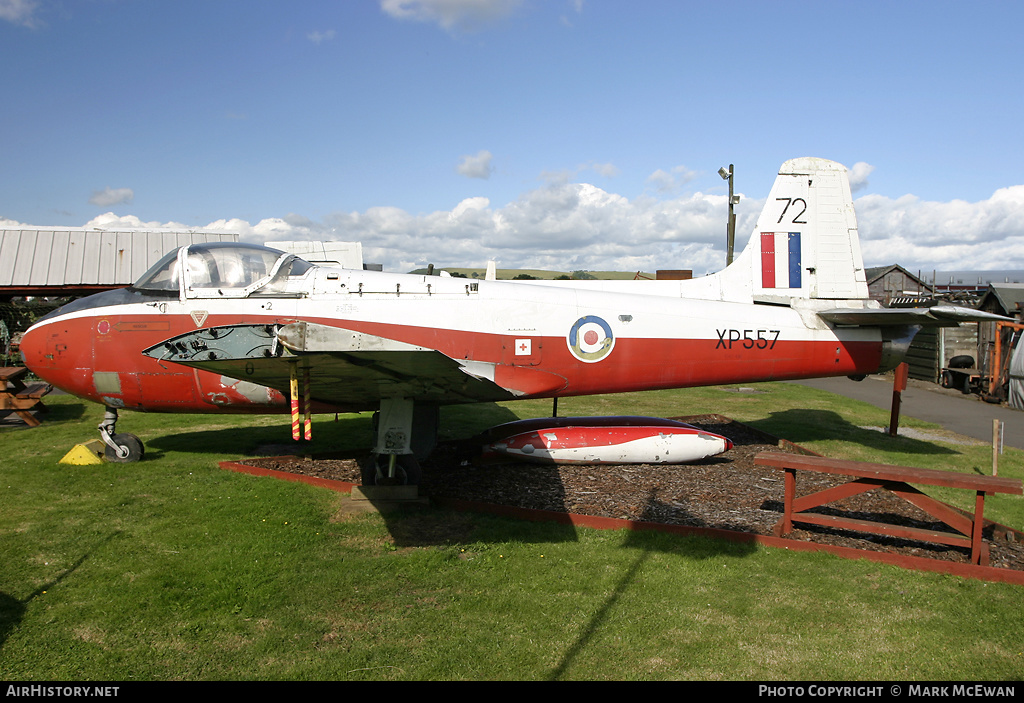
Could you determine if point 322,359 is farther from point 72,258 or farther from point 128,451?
point 72,258

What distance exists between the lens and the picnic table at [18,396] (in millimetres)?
10945

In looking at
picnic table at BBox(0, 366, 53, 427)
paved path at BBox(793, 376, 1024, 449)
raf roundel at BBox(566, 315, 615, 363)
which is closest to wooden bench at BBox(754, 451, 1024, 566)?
raf roundel at BBox(566, 315, 615, 363)

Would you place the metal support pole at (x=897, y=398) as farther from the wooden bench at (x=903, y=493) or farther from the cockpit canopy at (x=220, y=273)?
the cockpit canopy at (x=220, y=273)

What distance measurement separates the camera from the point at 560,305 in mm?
7805

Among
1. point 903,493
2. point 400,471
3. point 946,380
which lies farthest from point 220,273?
point 946,380

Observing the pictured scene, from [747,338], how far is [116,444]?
9422 millimetres

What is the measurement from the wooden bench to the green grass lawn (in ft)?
1.30

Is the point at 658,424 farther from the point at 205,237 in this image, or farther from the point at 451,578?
the point at 205,237

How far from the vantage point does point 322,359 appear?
5.11 m

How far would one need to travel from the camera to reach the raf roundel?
7793mm

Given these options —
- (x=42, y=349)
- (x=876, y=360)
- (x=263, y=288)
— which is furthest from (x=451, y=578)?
(x=876, y=360)

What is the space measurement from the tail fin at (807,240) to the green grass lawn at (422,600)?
12.7 ft

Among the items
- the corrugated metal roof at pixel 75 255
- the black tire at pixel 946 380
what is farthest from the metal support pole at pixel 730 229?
the corrugated metal roof at pixel 75 255
